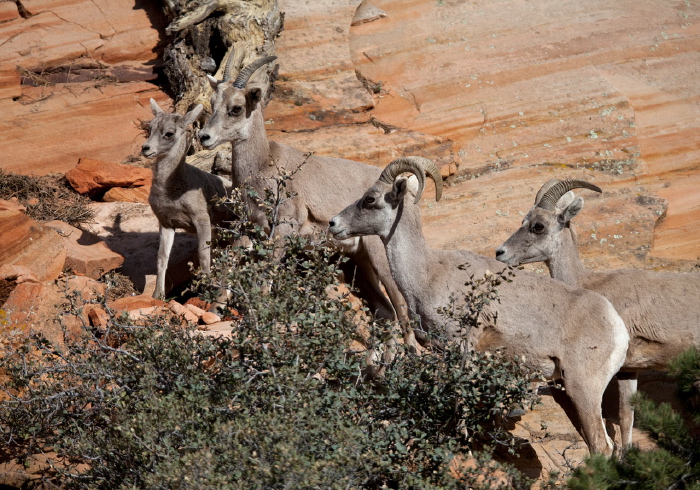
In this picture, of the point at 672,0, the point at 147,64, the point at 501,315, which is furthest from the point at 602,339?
the point at 672,0

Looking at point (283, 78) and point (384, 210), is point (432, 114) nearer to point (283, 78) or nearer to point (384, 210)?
point (283, 78)

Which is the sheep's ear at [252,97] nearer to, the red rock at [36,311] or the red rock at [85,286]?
the red rock at [85,286]

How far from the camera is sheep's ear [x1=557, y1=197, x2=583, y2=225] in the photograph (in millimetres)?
8469

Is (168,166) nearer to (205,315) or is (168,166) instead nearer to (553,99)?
(205,315)

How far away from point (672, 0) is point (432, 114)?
6390 millimetres

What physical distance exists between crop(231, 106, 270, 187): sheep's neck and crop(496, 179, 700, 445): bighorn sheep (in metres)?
2.85

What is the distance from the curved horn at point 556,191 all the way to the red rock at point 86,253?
5.22 m

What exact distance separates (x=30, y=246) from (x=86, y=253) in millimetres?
962

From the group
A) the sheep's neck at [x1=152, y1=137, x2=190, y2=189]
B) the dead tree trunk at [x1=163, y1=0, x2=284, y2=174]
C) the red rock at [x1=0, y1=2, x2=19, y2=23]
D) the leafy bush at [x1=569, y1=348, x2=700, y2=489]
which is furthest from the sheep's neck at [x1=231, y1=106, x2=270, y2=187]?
the red rock at [x1=0, y1=2, x2=19, y2=23]

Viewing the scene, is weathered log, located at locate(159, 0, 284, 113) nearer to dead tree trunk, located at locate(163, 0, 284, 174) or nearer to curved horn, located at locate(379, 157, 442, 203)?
dead tree trunk, located at locate(163, 0, 284, 174)

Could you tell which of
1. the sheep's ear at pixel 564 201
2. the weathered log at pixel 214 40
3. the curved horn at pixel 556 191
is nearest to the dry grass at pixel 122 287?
the weathered log at pixel 214 40

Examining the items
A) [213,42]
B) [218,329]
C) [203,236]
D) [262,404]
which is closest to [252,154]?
[203,236]

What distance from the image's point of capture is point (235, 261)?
6.29m

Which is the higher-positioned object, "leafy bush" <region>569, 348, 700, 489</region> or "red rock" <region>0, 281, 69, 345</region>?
"leafy bush" <region>569, 348, 700, 489</region>
